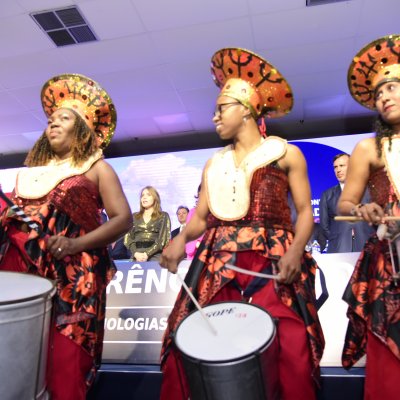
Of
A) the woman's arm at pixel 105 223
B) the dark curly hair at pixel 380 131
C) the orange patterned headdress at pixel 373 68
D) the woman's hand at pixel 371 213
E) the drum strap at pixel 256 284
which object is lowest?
the drum strap at pixel 256 284

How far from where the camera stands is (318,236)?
5.34 meters

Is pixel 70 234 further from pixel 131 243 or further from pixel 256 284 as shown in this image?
pixel 131 243

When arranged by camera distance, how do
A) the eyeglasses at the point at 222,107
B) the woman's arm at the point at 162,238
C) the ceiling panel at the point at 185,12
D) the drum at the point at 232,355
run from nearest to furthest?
the drum at the point at 232,355
the eyeglasses at the point at 222,107
the ceiling panel at the point at 185,12
the woman's arm at the point at 162,238

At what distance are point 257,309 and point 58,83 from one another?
180 cm

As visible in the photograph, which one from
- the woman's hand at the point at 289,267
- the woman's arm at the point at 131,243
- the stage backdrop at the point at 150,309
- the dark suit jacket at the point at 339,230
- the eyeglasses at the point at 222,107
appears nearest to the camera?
the woman's hand at the point at 289,267

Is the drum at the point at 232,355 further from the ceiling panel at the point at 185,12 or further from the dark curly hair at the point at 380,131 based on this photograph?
the ceiling panel at the point at 185,12

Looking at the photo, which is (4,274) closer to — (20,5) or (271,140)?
(271,140)

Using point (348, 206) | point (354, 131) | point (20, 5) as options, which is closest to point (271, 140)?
point (348, 206)

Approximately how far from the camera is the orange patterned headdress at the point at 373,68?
1.98 metres

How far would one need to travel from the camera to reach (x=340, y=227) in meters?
4.52

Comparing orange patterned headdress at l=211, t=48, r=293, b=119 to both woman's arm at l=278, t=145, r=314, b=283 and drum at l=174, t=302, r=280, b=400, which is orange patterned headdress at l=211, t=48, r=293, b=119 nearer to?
woman's arm at l=278, t=145, r=314, b=283

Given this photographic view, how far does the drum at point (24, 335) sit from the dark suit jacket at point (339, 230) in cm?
312

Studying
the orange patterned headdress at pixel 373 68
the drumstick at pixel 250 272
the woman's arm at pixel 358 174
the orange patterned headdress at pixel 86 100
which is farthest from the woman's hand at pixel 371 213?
the orange patterned headdress at pixel 86 100

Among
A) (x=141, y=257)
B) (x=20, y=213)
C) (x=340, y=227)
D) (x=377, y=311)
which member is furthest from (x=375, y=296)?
(x=141, y=257)
